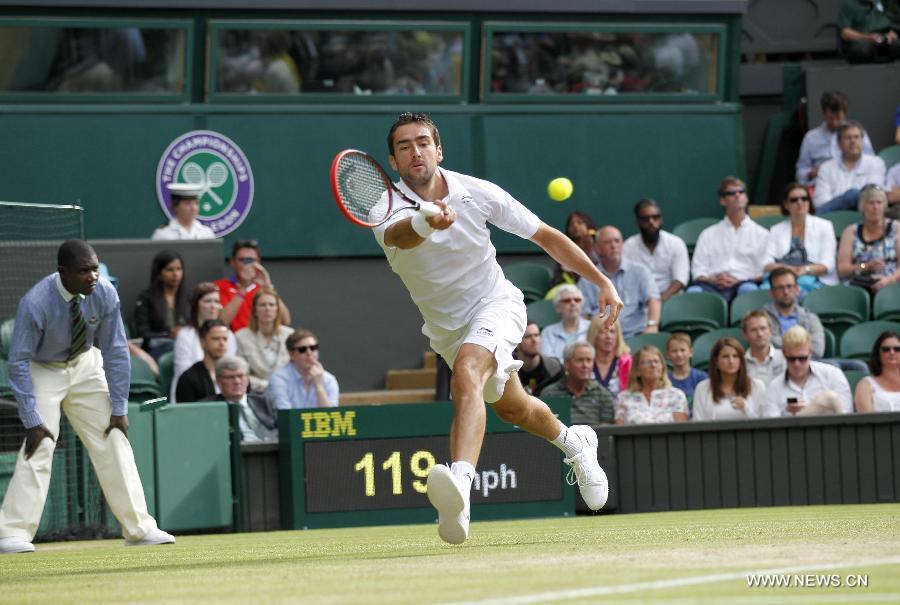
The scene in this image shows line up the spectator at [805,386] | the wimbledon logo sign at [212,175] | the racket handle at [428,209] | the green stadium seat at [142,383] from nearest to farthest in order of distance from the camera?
the racket handle at [428,209] → the spectator at [805,386] → the green stadium seat at [142,383] → the wimbledon logo sign at [212,175]

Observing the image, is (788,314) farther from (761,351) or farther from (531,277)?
(531,277)

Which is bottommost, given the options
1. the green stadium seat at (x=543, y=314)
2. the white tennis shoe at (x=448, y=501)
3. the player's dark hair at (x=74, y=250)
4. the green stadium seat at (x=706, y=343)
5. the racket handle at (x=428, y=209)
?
the white tennis shoe at (x=448, y=501)

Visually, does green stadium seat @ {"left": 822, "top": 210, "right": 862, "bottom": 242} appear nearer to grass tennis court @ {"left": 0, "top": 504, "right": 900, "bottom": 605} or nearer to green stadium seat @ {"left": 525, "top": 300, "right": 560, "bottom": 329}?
green stadium seat @ {"left": 525, "top": 300, "right": 560, "bottom": 329}

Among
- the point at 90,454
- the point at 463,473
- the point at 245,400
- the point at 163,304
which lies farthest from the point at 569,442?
the point at 163,304

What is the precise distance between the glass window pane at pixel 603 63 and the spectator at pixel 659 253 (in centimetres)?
244

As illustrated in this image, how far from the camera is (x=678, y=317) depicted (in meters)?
13.7

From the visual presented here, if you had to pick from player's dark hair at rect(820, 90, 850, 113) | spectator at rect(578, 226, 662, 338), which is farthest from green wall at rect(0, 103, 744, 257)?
spectator at rect(578, 226, 662, 338)

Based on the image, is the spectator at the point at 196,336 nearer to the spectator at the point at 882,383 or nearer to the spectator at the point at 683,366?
the spectator at the point at 683,366

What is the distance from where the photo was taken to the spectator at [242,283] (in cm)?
1312

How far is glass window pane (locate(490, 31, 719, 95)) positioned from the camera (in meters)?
16.1

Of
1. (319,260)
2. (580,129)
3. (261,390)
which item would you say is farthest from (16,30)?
(580,129)

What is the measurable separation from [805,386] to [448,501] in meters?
6.24

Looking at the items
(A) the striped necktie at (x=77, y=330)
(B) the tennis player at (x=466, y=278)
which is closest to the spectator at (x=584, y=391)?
(A) the striped necktie at (x=77, y=330)

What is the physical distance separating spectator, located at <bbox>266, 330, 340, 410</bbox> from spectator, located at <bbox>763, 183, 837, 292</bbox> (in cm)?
448
